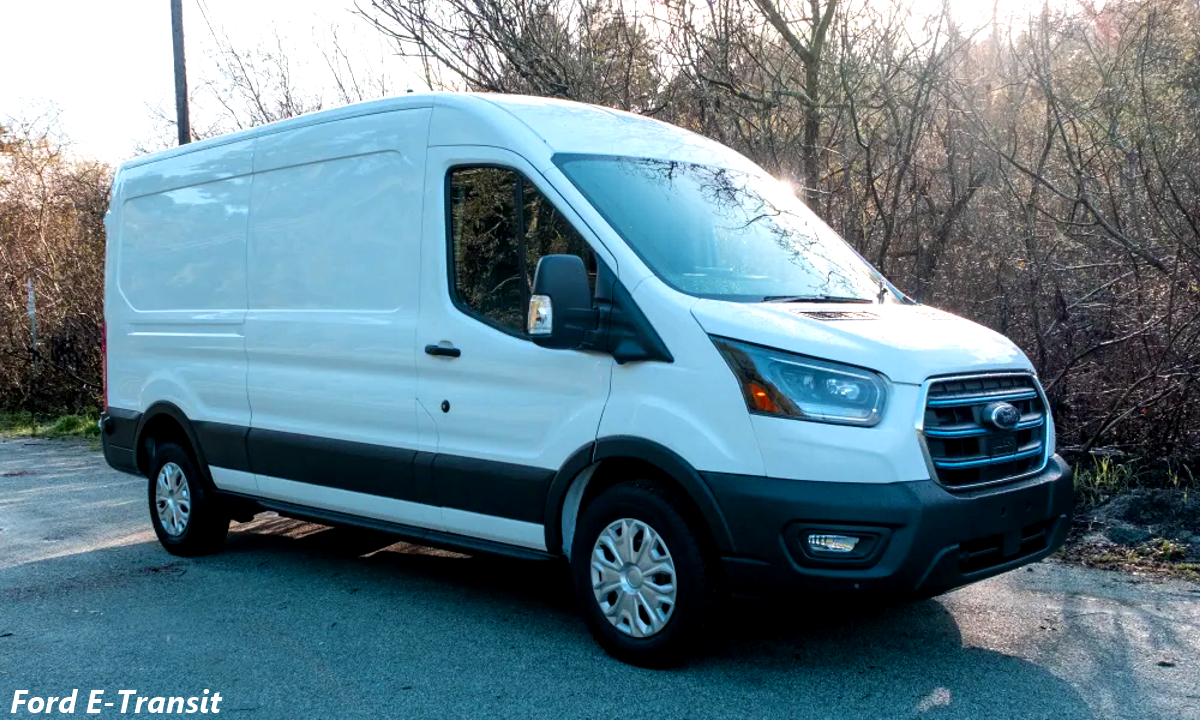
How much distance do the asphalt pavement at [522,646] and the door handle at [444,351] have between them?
1.33 metres

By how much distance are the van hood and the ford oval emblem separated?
166 millimetres

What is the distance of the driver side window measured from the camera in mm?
5371

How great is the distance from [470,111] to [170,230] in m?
3.00

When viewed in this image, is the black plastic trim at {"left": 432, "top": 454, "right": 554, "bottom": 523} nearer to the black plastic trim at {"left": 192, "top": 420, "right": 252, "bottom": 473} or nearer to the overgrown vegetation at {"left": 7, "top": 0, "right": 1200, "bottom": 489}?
the black plastic trim at {"left": 192, "top": 420, "right": 252, "bottom": 473}

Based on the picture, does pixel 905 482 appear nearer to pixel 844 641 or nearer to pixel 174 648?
pixel 844 641

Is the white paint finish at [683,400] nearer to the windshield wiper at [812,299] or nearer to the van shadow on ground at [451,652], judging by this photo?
the windshield wiper at [812,299]

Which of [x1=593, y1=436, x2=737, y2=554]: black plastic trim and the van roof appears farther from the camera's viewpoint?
the van roof

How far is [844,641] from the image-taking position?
17.5 ft

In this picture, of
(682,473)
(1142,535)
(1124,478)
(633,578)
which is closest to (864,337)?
(682,473)

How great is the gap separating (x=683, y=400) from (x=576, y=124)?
177 cm

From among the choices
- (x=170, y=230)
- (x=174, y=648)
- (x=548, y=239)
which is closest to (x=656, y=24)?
(x=170, y=230)

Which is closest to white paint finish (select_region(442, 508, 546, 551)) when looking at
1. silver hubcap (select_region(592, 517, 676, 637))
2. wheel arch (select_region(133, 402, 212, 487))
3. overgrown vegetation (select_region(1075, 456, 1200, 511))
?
silver hubcap (select_region(592, 517, 676, 637))

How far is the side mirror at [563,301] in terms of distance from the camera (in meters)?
4.84

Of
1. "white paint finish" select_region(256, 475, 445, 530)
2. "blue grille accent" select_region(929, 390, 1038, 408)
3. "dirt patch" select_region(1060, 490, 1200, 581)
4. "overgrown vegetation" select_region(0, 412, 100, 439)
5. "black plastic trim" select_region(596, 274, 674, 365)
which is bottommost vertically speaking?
"overgrown vegetation" select_region(0, 412, 100, 439)
